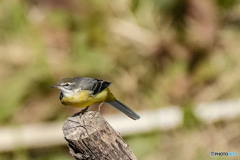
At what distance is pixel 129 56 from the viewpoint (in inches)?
263

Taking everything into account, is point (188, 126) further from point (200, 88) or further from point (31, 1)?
point (31, 1)

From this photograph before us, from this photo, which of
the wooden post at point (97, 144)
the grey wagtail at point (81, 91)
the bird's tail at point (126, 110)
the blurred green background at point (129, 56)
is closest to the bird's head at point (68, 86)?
the grey wagtail at point (81, 91)

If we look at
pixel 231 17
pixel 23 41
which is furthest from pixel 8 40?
pixel 231 17

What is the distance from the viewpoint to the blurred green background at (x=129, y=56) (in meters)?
6.14

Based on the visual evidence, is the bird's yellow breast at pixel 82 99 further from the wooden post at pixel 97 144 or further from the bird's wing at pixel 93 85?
the wooden post at pixel 97 144

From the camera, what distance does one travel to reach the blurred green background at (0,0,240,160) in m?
6.14

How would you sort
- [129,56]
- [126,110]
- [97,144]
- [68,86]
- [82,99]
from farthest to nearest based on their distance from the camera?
[129,56] → [126,110] → [68,86] → [82,99] → [97,144]

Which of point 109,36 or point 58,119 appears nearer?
point 58,119

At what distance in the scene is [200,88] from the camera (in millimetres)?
6293

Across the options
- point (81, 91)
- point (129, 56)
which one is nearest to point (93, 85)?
point (81, 91)

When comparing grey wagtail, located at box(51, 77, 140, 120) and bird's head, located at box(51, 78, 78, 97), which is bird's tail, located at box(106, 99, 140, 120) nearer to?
grey wagtail, located at box(51, 77, 140, 120)

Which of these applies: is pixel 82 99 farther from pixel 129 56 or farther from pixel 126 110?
pixel 129 56

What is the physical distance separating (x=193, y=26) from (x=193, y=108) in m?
1.64

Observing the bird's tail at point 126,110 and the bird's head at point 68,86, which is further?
the bird's tail at point 126,110
